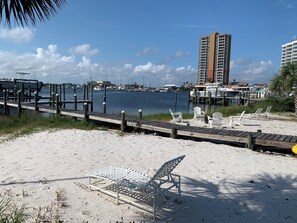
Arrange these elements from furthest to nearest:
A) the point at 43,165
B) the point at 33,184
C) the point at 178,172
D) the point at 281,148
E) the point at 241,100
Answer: the point at 241,100 → the point at 281,148 → the point at 43,165 → the point at 178,172 → the point at 33,184

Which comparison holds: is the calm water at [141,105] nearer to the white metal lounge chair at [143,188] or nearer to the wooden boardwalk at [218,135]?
the wooden boardwalk at [218,135]

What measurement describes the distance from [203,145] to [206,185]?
13.5 ft

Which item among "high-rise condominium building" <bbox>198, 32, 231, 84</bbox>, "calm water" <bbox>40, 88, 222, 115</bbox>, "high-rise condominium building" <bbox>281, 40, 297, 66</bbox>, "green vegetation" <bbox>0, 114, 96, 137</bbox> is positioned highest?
"high-rise condominium building" <bbox>198, 32, 231, 84</bbox>

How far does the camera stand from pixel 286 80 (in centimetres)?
2066

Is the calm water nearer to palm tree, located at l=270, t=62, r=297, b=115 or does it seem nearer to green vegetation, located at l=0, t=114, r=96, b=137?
palm tree, located at l=270, t=62, r=297, b=115

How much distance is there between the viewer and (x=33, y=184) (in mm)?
5949

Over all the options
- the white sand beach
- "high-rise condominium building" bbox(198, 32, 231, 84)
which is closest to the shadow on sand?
the white sand beach

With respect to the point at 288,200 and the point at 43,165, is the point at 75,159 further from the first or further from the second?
the point at 288,200

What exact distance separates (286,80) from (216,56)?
10591 centimetres

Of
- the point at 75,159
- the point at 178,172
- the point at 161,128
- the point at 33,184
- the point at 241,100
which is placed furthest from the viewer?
the point at 241,100

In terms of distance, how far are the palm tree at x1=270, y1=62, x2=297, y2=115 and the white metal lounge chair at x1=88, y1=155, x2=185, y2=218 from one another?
17807 mm

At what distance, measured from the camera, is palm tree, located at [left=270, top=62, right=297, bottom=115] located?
20.6m

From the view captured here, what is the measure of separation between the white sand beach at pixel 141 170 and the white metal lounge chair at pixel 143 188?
17cm

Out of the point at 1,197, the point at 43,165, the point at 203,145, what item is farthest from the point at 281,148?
the point at 1,197
